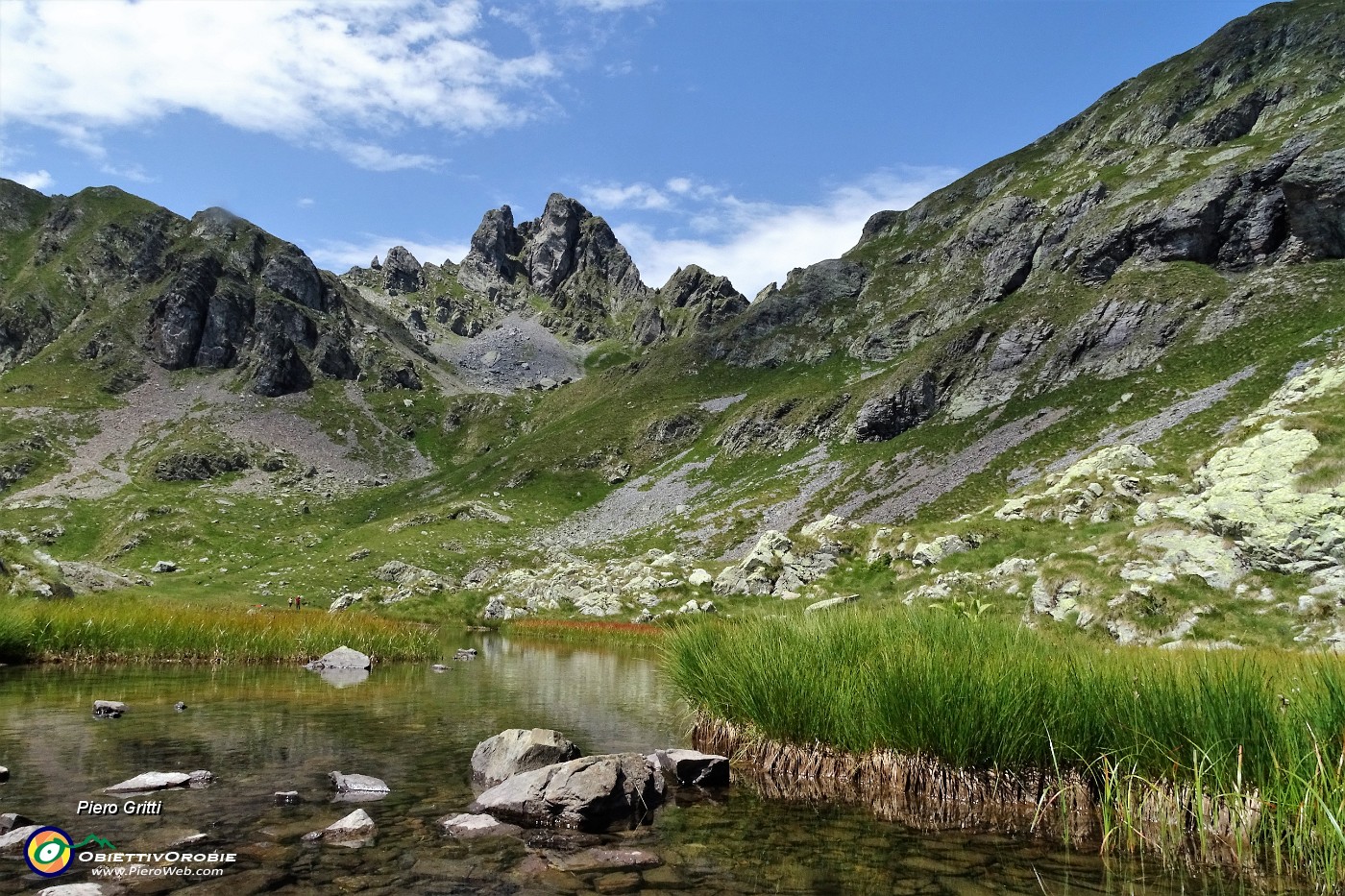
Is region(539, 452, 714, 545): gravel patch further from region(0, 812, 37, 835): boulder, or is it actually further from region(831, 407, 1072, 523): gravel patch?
region(0, 812, 37, 835): boulder

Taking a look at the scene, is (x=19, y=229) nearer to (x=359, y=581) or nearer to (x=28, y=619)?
(x=359, y=581)

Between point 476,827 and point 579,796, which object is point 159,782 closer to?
point 476,827

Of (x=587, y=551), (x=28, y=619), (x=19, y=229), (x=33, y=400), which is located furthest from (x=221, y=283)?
(x=28, y=619)

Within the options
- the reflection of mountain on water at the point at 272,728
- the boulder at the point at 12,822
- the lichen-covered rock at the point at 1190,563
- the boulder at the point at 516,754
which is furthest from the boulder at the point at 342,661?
the lichen-covered rock at the point at 1190,563

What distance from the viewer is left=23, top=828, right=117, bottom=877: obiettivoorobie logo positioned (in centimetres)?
700

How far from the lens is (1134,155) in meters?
114

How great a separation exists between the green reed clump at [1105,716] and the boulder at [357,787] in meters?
6.13

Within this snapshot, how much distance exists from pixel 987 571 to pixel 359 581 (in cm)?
6822

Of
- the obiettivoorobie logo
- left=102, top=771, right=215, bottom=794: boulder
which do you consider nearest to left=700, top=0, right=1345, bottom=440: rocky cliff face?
left=102, top=771, right=215, bottom=794: boulder

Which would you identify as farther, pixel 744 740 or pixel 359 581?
pixel 359 581

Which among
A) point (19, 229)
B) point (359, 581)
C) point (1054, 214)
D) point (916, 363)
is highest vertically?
point (19, 229)

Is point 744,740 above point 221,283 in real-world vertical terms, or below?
below

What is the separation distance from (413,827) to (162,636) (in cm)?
2265

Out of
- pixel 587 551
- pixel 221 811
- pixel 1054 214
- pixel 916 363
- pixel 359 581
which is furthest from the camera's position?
pixel 1054 214
